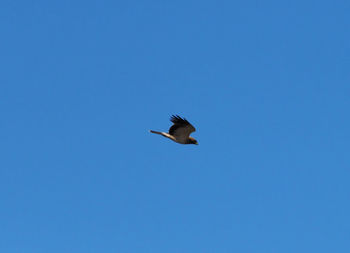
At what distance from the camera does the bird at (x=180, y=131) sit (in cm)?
11494

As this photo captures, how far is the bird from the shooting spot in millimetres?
114938

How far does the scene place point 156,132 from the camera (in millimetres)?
117562

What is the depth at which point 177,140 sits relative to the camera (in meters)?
118

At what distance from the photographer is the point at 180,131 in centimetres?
11625

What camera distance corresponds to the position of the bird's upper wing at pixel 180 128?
377ft

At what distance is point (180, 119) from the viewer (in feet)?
377

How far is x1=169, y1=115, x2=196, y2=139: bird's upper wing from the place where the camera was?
377 feet

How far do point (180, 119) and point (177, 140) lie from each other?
3634 mm

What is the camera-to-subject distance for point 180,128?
11562cm

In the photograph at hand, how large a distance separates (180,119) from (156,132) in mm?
3767

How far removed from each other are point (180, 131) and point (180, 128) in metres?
0.69

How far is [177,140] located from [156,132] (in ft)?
7.26
